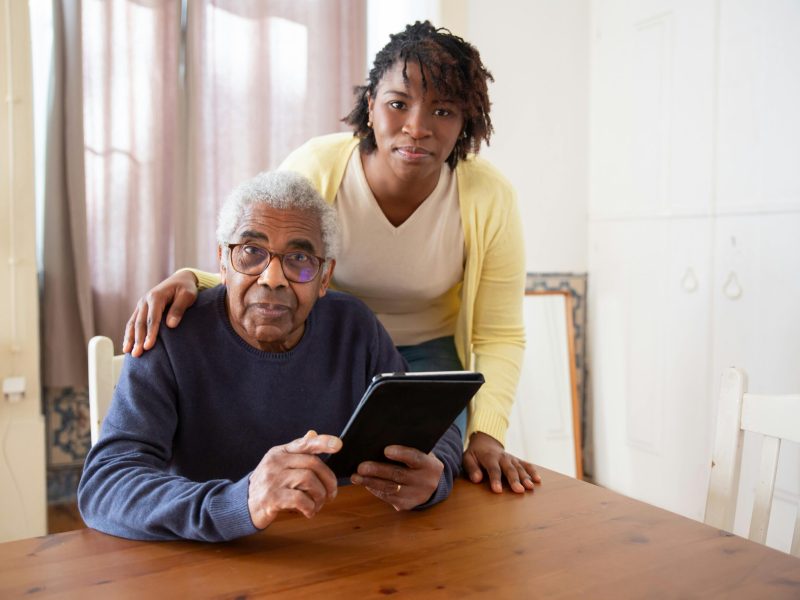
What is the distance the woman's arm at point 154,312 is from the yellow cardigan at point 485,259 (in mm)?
467

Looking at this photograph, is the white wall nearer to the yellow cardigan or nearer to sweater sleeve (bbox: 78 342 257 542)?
the yellow cardigan

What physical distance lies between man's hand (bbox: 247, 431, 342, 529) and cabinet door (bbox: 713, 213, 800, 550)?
6.64ft

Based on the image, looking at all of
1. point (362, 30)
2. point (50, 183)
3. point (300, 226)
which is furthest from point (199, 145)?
point (300, 226)

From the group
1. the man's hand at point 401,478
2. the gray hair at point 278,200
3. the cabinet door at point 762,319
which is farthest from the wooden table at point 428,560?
the cabinet door at point 762,319

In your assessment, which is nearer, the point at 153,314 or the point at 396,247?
the point at 153,314

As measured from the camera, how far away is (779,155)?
2.57m

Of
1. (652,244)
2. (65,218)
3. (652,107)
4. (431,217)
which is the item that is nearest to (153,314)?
(431,217)

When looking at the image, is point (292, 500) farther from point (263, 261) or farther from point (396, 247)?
point (396, 247)

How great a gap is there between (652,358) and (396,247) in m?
1.80

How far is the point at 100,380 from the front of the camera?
1.30 metres

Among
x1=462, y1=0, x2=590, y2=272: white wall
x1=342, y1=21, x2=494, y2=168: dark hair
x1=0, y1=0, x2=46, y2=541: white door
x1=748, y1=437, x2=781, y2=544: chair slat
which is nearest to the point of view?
x1=748, y1=437, x2=781, y2=544: chair slat

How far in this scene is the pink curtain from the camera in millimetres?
2719

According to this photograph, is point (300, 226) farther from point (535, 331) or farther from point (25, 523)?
point (535, 331)

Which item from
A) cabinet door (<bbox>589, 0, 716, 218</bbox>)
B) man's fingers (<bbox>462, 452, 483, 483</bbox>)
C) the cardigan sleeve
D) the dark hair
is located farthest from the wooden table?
cabinet door (<bbox>589, 0, 716, 218</bbox>)
